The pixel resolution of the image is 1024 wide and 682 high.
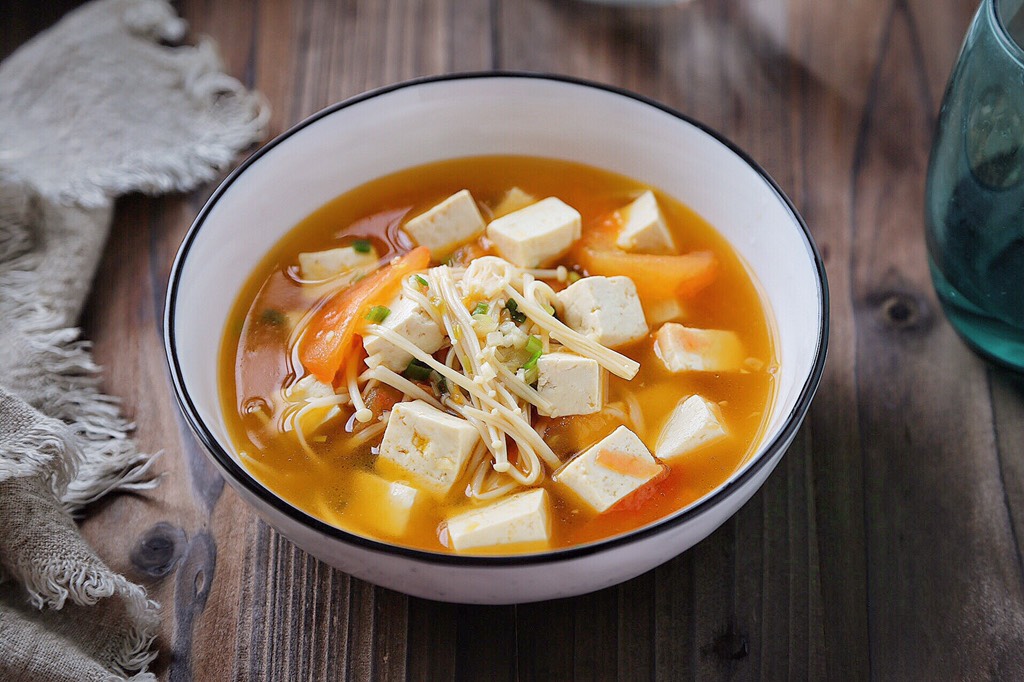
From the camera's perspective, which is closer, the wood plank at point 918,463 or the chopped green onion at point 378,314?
the wood plank at point 918,463

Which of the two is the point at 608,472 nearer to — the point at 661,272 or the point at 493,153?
the point at 661,272

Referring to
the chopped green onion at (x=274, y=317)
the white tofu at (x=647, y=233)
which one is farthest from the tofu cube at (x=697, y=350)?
the chopped green onion at (x=274, y=317)

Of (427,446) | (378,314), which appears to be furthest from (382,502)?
(378,314)

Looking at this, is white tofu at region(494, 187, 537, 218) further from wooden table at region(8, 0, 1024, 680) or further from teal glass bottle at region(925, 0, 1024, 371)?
teal glass bottle at region(925, 0, 1024, 371)

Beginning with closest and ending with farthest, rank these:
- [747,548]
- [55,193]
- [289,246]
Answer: [747,548]
[289,246]
[55,193]

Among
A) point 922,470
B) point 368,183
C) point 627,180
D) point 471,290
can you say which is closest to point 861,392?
point 922,470

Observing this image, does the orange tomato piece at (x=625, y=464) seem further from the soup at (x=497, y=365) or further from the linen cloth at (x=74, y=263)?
the linen cloth at (x=74, y=263)

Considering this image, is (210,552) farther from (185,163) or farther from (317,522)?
(185,163)
